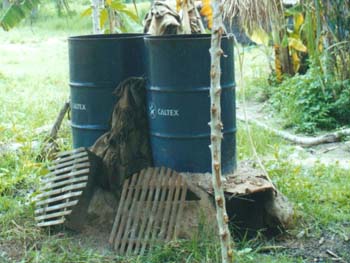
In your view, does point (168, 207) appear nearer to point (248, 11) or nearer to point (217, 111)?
point (217, 111)

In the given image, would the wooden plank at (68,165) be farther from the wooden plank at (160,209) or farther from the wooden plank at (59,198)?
the wooden plank at (160,209)

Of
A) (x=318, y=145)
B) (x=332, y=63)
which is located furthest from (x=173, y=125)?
(x=332, y=63)

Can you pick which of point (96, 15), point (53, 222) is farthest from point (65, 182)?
point (96, 15)

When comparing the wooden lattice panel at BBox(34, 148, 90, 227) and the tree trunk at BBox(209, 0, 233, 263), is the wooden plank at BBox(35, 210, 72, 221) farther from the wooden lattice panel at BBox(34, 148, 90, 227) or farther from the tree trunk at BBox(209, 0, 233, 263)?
the tree trunk at BBox(209, 0, 233, 263)

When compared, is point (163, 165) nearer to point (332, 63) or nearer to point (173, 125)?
point (173, 125)

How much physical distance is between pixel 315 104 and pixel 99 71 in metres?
3.84

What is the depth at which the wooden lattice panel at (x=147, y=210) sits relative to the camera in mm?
4062

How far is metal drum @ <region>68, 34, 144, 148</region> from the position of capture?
4680mm

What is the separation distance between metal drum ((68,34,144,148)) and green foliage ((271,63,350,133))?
3.20 metres

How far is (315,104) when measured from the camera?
25.8ft

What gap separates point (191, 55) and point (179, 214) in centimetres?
99

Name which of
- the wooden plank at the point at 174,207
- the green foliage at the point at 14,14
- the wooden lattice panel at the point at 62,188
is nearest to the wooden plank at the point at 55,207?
the wooden lattice panel at the point at 62,188

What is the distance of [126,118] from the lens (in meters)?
4.47

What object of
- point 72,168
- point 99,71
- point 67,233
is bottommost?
point 67,233
